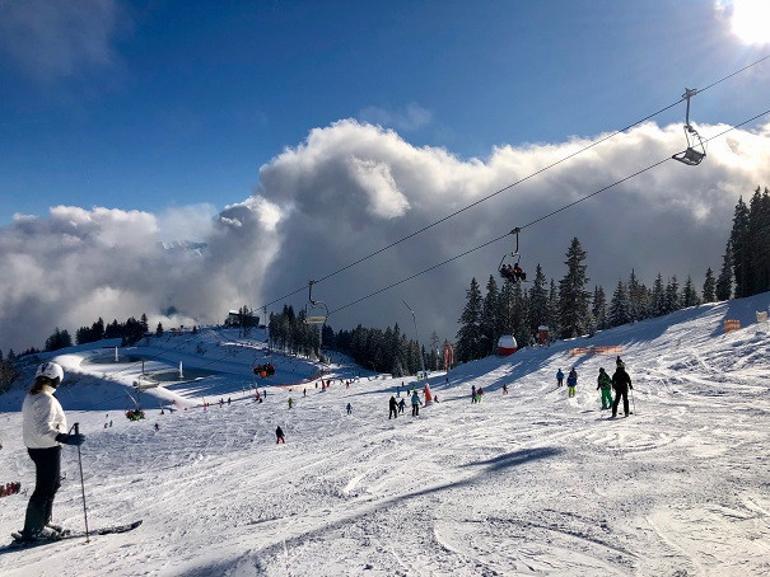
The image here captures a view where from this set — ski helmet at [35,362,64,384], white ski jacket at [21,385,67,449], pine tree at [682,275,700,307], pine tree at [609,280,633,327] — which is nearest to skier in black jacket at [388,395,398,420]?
ski helmet at [35,362,64,384]

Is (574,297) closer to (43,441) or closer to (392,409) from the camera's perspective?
(392,409)

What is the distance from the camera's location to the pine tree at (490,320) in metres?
80.1

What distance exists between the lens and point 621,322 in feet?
262

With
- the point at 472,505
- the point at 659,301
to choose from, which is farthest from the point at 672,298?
the point at 472,505

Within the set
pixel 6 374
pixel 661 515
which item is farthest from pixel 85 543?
pixel 6 374

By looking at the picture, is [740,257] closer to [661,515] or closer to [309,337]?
[661,515]

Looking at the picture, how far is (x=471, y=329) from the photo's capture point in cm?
8181

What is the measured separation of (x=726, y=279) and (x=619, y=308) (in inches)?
703

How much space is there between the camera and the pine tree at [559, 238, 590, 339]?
7012cm

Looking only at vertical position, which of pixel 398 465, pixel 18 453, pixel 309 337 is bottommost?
pixel 18 453

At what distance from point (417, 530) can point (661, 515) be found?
8.05 feet

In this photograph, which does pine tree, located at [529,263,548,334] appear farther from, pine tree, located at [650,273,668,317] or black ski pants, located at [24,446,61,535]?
black ski pants, located at [24,446,61,535]

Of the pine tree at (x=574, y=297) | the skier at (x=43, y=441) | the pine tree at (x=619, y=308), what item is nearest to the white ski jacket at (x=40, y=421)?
the skier at (x=43, y=441)

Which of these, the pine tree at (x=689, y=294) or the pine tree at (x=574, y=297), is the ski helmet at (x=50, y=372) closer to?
the pine tree at (x=574, y=297)
